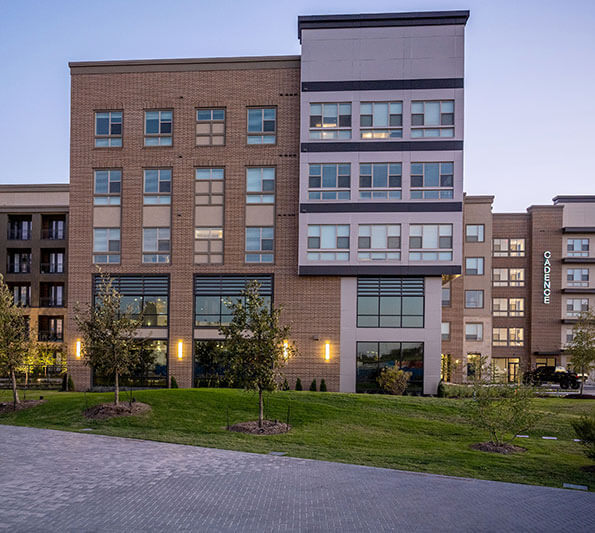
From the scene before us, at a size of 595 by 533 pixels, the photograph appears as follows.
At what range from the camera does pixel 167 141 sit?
97.1ft

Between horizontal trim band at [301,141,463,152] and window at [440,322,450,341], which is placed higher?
horizontal trim band at [301,141,463,152]

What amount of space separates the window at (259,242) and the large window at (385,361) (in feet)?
24.5

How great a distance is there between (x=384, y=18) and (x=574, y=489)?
25.3 meters

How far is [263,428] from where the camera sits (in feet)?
55.4

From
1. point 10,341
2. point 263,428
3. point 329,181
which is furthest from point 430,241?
point 10,341

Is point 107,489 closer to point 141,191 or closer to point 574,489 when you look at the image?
point 574,489

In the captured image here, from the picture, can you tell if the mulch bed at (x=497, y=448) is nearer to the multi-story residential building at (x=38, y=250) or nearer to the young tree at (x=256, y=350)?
→ the young tree at (x=256, y=350)

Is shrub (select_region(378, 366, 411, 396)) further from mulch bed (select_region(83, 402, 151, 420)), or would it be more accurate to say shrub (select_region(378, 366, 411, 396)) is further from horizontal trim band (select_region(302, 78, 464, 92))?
horizontal trim band (select_region(302, 78, 464, 92))

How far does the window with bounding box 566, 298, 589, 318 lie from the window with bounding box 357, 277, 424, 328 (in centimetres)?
2548

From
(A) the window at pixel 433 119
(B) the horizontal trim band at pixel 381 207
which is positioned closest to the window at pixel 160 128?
(B) the horizontal trim band at pixel 381 207

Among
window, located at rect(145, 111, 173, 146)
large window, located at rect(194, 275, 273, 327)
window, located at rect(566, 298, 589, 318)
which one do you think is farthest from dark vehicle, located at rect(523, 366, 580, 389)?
window, located at rect(145, 111, 173, 146)

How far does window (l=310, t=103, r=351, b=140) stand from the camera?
93.1 ft

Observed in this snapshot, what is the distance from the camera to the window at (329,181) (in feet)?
92.5

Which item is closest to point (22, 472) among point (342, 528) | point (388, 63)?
point (342, 528)
